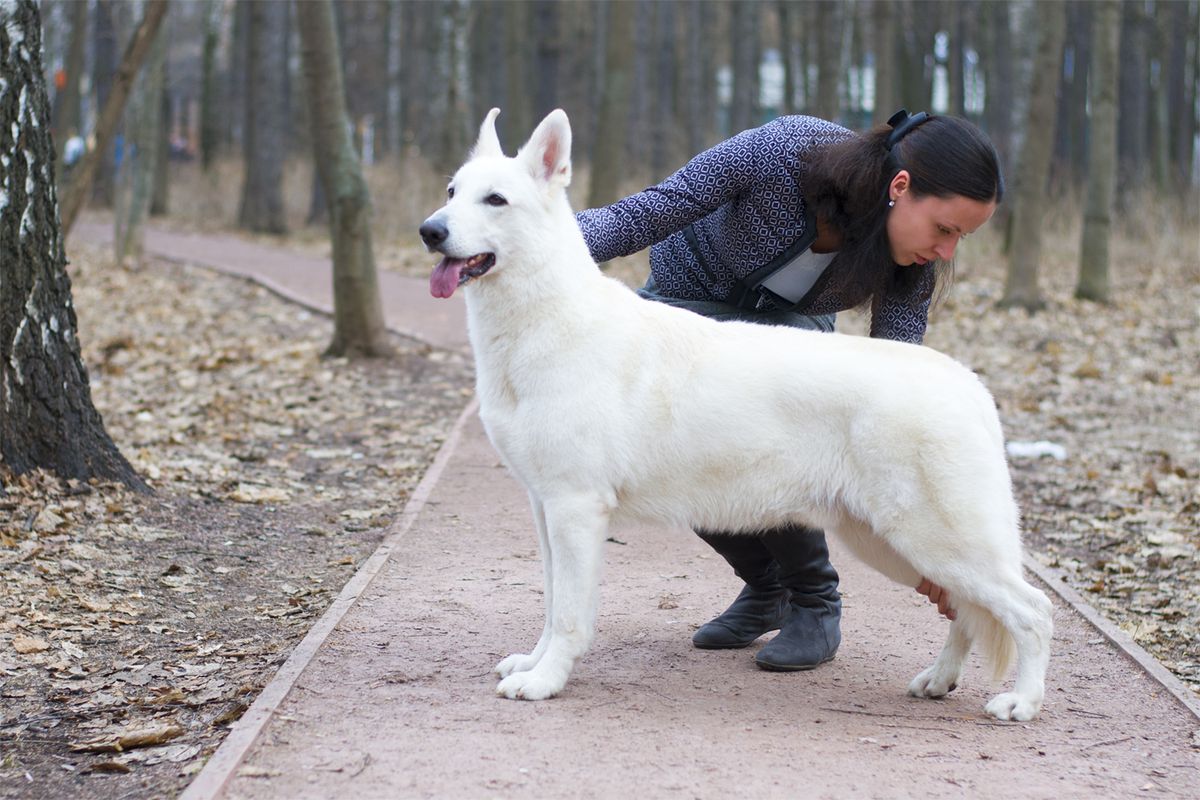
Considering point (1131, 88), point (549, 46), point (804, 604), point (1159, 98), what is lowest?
point (804, 604)

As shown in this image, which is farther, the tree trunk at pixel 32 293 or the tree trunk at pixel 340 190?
the tree trunk at pixel 340 190

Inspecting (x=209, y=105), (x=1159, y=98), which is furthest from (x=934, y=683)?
(x=209, y=105)

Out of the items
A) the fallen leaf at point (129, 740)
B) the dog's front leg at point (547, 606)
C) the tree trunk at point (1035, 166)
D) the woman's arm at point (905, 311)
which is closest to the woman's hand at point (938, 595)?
the woman's arm at point (905, 311)

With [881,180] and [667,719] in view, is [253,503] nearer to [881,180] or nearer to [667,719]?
[667,719]

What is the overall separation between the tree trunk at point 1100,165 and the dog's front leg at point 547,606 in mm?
13750

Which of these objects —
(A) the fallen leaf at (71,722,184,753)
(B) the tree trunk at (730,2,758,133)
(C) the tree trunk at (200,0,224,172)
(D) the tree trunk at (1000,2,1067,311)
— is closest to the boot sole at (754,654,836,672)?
(A) the fallen leaf at (71,722,184,753)

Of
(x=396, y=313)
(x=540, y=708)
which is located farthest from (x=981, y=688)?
(x=396, y=313)

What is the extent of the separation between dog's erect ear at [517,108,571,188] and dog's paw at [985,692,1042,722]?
6.98 feet

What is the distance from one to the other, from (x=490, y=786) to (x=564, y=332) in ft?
4.54

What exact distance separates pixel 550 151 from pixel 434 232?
0.46 metres

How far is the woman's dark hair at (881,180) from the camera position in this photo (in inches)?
154

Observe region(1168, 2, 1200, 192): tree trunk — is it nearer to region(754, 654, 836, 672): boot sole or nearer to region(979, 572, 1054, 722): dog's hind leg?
region(754, 654, 836, 672): boot sole

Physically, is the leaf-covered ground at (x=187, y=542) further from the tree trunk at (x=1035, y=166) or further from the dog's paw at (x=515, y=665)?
the tree trunk at (x=1035, y=166)

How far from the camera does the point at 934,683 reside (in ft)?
13.7
